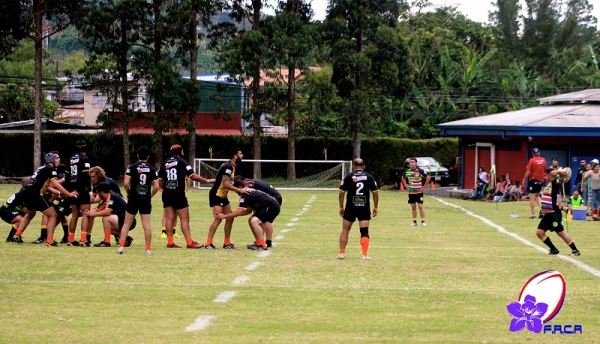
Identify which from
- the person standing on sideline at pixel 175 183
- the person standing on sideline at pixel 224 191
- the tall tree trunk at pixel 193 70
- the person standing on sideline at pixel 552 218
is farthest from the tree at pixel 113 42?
the person standing on sideline at pixel 552 218

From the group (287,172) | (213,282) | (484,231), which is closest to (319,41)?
(287,172)

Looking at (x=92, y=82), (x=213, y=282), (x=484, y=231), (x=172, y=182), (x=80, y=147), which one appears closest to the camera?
(x=213, y=282)

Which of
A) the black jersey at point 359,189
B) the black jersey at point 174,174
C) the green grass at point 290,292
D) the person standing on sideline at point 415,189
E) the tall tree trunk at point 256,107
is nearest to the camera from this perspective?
the green grass at point 290,292

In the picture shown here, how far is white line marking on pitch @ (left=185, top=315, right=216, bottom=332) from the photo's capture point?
965 cm

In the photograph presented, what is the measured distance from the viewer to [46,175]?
17828 millimetres

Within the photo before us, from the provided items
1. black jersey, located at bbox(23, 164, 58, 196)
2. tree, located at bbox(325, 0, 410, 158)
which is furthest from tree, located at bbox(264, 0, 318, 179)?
black jersey, located at bbox(23, 164, 58, 196)

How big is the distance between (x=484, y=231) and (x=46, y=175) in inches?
430

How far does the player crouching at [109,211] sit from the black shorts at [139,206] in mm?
1508

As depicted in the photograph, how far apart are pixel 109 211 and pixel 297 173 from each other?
129 ft

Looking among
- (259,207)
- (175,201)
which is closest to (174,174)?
(175,201)

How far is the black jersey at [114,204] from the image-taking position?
17859mm

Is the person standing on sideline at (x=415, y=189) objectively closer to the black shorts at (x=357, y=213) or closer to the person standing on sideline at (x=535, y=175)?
the person standing on sideline at (x=535, y=175)

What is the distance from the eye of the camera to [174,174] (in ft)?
56.4

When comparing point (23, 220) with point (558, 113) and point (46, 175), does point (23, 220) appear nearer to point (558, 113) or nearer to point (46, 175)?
point (46, 175)
